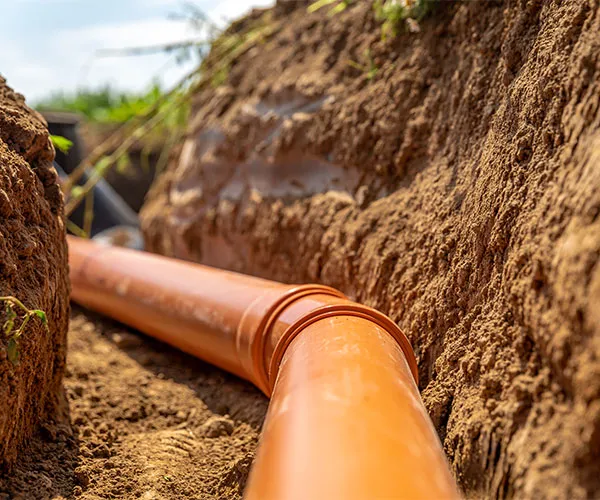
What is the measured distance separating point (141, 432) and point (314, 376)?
90 cm

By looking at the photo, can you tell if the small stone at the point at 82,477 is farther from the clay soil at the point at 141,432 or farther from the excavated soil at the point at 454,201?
the excavated soil at the point at 454,201

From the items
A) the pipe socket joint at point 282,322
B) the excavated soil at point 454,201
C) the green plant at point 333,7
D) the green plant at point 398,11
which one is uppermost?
the green plant at point 333,7

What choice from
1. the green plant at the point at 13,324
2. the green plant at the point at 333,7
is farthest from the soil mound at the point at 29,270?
the green plant at the point at 333,7

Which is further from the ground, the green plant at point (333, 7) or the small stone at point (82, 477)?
the green plant at point (333, 7)

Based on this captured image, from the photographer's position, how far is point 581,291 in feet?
3.32

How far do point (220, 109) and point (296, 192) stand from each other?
47.2 inches

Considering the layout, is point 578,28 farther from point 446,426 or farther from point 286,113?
point 286,113

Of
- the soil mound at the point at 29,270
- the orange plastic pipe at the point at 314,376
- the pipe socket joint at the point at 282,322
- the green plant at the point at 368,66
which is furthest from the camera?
the green plant at the point at 368,66

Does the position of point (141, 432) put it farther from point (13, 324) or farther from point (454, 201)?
point (454, 201)

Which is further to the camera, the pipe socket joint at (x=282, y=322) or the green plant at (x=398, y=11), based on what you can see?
the green plant at (x=398, y=11)

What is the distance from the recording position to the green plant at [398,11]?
7.92 feet

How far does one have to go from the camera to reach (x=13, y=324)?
142 centimetres

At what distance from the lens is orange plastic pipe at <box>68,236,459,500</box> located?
100 centimetres

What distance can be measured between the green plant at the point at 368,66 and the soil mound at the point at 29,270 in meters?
1.33
